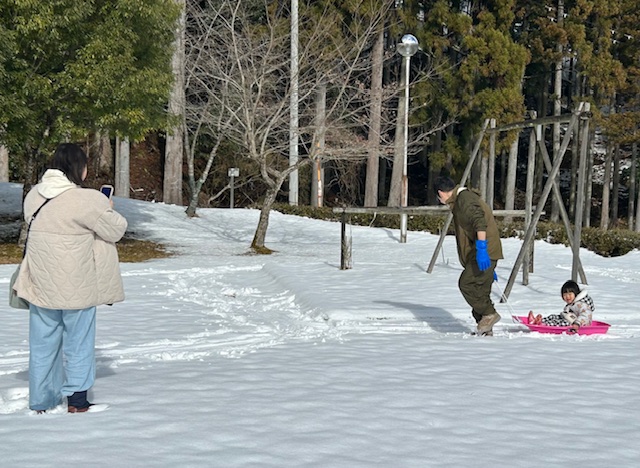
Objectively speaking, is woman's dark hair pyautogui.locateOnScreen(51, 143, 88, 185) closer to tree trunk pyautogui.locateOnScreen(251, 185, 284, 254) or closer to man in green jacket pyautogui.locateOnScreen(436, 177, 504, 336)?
man in green jacket pyautogui.locateOnScreen(436, 177, 504, 336)

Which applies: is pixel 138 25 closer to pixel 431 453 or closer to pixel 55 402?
pixel 55 402

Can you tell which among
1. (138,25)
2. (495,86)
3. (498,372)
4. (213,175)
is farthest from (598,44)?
(498,372)

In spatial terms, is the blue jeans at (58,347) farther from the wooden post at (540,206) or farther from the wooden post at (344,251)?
the wooden post at (344,251)

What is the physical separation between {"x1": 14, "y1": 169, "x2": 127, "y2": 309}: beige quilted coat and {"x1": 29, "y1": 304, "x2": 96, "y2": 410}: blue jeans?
0.39 ft

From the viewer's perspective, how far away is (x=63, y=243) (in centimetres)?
484

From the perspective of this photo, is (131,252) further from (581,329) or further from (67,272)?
(67,272)

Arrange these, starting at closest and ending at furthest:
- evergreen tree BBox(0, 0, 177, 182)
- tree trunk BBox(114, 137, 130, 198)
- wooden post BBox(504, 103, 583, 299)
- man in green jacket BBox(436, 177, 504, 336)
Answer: man in green jacket BBox(436, 177, 504, 336) < wooden post BBox(504, 103, 583, 299) < evergreen tree BBox(0, 0, 177, 182) < tree trunk BBox(114, 137, 130, 198)

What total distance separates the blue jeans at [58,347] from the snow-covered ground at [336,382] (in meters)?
0.18

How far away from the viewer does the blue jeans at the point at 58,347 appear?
16.1ft

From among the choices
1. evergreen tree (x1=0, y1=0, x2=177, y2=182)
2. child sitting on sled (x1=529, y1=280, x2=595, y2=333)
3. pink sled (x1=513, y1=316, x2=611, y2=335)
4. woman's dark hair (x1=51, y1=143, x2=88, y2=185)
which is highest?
evergreen tree (x1=0, y1=0, x2=177, y2=182)

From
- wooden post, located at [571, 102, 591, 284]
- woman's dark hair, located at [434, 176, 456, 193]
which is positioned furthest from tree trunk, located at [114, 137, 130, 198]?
woman's dark hair, located at [434, 176, 456, 193]

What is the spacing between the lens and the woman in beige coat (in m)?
4.83

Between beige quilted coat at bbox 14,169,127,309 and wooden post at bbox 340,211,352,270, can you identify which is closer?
beige quilted coat at bbox 14,169,127,309

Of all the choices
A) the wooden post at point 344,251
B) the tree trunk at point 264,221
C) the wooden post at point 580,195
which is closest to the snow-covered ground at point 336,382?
the wooden post at point 580,195
